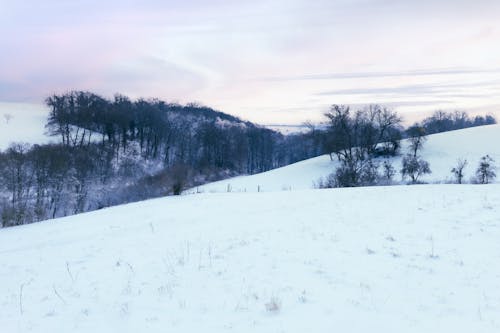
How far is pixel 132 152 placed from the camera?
80062 millimetres

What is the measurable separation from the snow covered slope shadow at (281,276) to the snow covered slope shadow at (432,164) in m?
40.0

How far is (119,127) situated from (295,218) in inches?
3075

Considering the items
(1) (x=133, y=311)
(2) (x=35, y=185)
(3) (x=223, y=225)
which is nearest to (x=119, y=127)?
(2) (x=35, y=185)

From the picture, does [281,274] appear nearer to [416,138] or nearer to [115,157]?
[416,138]

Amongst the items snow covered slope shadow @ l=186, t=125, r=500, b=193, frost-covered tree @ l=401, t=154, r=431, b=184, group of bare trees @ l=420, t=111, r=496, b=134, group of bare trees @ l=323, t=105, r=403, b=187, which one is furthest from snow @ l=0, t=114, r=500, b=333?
group of bare trees @ l=420, t=111, r=496, b=134

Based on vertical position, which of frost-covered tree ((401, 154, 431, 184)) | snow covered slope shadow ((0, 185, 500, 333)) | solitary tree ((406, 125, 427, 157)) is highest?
solitary tree ((406, 125, 427, 157))

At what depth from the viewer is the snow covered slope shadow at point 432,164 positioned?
180 ft

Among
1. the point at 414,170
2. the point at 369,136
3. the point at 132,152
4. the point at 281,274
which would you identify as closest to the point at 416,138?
the point at 369,136

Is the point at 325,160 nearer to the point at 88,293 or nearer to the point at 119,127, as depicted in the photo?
the point at 119,127

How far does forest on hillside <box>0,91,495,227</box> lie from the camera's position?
46.9 m

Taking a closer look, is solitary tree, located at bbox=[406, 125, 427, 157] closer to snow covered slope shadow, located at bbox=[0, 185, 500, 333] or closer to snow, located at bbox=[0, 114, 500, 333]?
snow, located at bbox=[0, 114, 500, 333]

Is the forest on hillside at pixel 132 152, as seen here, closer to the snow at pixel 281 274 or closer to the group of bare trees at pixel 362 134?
the group of bare trees at pixel 362 134

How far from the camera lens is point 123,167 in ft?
227

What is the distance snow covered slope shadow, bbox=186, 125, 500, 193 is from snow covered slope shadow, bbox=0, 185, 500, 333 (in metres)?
40.0
